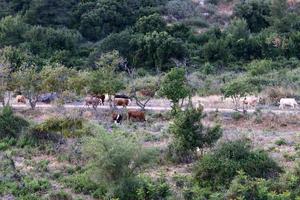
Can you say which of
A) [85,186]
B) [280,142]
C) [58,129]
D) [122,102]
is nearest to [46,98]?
[122,102]

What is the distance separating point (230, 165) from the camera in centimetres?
2217

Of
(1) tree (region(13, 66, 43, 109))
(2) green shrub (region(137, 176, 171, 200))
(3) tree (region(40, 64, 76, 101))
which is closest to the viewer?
(2) green shrub (region(137, 176, 171, 200))

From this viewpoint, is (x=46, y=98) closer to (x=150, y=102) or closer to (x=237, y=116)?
(x=150, y=102)

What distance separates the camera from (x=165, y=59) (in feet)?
162

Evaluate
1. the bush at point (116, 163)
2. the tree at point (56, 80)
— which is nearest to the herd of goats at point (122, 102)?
the tree at point (56, 80)

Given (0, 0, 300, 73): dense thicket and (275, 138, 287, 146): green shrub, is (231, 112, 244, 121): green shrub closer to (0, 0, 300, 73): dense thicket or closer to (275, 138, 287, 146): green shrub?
(275, 138, 287, 146): green shrub

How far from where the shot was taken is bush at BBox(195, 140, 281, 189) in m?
22.0

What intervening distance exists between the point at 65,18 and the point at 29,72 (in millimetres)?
25015

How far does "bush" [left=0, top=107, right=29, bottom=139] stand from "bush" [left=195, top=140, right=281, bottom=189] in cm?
944

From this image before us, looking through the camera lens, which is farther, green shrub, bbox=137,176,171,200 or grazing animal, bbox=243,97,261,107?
grazing animal, bbox=243,97,261,107

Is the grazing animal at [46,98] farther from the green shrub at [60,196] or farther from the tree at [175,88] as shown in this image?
the green shrub at [60,196]

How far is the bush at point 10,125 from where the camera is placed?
28297 millimetres

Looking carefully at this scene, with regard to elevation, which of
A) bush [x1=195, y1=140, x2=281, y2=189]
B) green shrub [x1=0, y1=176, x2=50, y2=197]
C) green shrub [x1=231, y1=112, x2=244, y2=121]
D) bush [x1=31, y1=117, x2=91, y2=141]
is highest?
green shrub [x1=231, y1=112, x2=244, y2=121]

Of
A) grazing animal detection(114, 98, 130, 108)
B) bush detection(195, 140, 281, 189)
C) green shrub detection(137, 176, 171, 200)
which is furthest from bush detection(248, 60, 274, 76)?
green shrub detection(137, 176, 171, 200)
